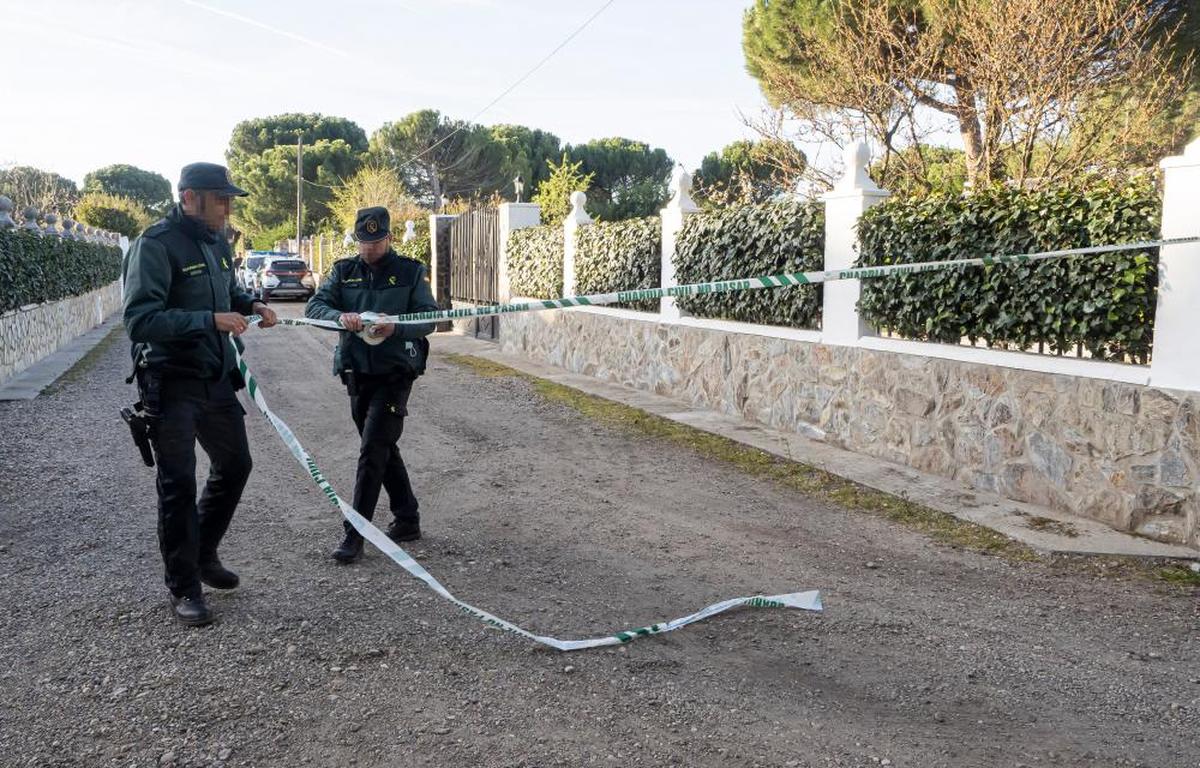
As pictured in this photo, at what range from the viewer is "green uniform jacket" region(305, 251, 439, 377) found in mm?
5191

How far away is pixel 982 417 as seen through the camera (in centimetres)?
685

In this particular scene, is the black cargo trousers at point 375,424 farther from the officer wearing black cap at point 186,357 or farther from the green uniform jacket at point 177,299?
the green uniform jacket at point 177,299

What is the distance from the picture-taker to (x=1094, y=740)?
130 inches

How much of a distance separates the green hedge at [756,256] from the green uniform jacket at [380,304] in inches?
178

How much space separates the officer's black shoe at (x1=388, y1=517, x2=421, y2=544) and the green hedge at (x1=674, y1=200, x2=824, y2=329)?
15.5 ft

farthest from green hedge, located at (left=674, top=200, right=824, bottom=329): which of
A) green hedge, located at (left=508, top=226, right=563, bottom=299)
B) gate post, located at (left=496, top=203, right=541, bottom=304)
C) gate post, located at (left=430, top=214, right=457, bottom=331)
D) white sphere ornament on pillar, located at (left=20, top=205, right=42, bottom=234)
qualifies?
gate post, located at (left=430, top=214, right=457, bottom=331)

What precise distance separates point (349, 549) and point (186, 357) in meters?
1.38

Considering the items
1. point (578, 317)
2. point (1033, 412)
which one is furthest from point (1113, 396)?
point (578, 317)

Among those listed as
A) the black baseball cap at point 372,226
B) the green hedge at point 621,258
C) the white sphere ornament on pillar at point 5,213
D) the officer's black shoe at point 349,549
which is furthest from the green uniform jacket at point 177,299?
the white sphere ornament on pillar at point 5,213

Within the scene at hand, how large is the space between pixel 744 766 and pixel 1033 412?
424 cm

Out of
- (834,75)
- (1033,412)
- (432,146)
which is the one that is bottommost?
(1033,412)

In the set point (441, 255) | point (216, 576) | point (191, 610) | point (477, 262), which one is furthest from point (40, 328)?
point (191, 610)

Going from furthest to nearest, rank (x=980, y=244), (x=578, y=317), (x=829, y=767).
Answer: (x=578, y=317), (x=980, y=244), (x=829, y=767)

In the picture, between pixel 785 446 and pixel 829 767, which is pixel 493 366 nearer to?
pixel 785 446
